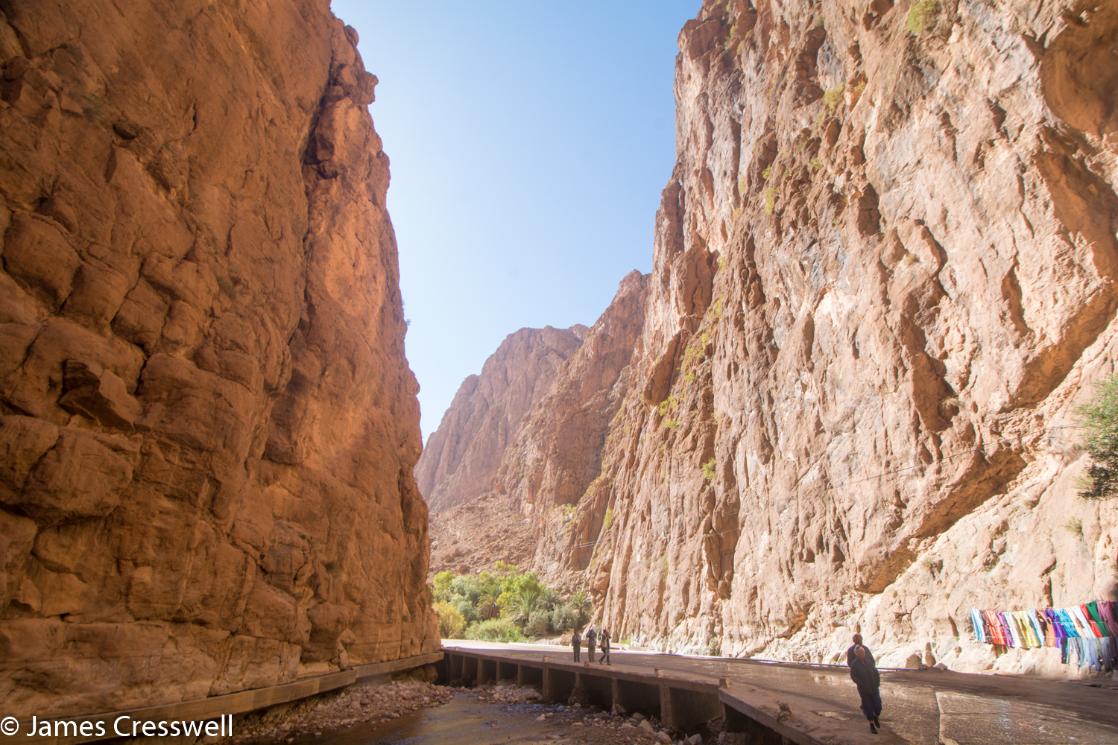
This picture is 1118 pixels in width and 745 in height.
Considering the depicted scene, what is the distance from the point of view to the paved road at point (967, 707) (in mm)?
7871

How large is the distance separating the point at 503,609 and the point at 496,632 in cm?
507

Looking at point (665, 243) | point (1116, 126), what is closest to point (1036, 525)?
point (1116, 126)

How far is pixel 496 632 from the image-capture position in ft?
179

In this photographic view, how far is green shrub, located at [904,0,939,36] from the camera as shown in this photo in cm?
2417

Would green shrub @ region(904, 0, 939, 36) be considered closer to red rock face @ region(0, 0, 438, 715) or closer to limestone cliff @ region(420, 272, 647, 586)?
red rock face @ region(0, 0, 438, 715)

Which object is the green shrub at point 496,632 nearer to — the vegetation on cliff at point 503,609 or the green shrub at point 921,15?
the vegetation on cliff at point 503,609

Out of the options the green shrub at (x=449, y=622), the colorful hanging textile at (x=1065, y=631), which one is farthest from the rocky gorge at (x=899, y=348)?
the green shrub at (x=449, y=622)

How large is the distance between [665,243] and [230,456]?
59.9 meters

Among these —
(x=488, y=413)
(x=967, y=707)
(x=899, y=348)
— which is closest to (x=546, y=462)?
(x=488, y=413)

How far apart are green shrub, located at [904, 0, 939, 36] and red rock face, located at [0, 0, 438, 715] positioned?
76.2 feet

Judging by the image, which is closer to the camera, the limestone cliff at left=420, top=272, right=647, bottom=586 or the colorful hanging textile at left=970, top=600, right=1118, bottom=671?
the colorful hanging textile at left=970, top=600, right=1118, bottom=671
